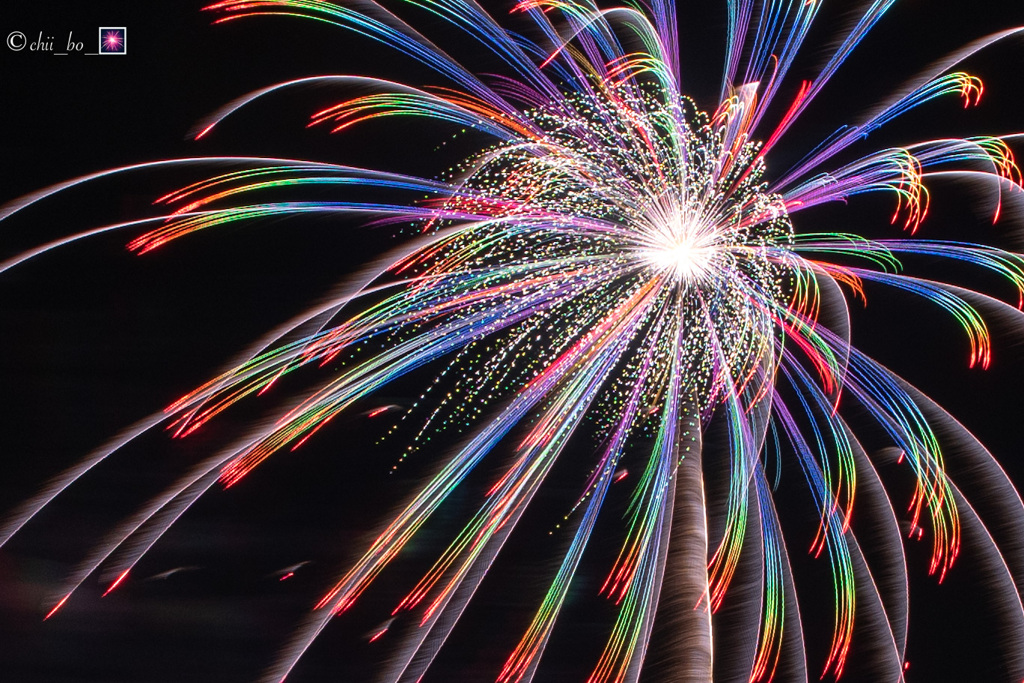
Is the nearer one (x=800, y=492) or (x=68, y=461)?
(x=68, y=461)

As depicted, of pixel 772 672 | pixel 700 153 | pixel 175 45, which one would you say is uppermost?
pixel 175 45

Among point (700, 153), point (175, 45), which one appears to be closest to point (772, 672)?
point (700, 153)

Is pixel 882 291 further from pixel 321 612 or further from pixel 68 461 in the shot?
pixel 68 461

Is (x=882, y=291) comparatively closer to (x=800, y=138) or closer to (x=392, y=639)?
(x=800, y=138)

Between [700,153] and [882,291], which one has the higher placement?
[700,153]

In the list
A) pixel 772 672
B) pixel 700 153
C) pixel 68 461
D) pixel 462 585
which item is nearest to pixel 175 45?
pixel 68 461

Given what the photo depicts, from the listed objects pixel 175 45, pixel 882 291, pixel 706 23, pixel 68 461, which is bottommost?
pixel 68 461
